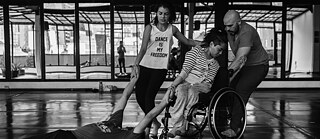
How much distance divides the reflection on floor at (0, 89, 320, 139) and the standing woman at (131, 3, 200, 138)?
101 centimetres

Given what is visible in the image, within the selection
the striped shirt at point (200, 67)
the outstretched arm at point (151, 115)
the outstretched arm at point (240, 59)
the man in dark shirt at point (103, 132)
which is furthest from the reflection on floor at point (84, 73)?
the man in dark shirt at point (103, 132)

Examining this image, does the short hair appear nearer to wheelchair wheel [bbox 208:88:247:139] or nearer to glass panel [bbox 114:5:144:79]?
wheelchair wheel [bbox 208:88:247:139]

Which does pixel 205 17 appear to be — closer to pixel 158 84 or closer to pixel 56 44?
pixel 56 44

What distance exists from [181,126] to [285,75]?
6.33 meters

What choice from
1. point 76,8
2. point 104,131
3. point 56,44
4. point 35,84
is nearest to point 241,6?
A: point 76,8

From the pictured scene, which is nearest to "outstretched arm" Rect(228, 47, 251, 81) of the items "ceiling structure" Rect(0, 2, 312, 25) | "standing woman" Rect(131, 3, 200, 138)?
"standing woman" Rect(131, 3, 200, 138)

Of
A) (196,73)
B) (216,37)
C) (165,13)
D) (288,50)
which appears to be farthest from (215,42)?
(288,50)

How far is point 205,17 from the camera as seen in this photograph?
30.1 feet

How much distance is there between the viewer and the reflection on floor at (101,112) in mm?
4379

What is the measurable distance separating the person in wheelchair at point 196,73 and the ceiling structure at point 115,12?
564 cm

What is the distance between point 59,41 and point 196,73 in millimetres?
6707

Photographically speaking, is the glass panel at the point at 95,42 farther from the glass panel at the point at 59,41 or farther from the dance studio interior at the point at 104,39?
the glass panel at the point at 59,41

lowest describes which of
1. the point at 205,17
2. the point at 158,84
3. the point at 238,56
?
the point at 158,84

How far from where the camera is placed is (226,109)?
3789mm
